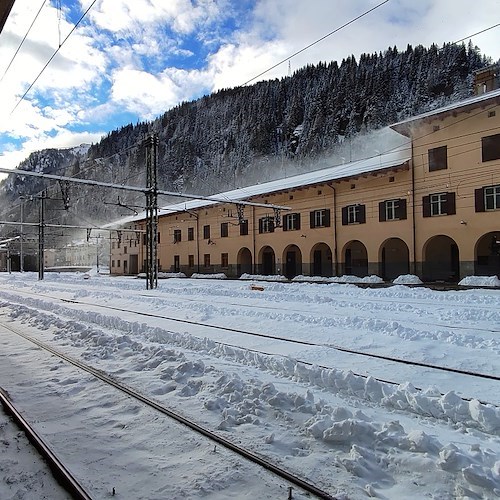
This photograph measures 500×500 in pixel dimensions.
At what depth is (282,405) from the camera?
5363mm

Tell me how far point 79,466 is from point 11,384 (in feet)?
11.2

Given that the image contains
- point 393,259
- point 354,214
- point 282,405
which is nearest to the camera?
point 282,405

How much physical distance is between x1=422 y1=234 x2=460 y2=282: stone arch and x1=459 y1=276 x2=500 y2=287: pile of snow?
3694mm

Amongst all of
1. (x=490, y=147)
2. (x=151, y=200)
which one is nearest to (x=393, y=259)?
(x=490, y=147)

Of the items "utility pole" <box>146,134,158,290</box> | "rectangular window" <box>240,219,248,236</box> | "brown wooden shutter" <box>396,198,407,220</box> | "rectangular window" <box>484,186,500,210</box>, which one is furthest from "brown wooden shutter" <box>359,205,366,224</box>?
"utility pole" <box>146,134,158,290</box>

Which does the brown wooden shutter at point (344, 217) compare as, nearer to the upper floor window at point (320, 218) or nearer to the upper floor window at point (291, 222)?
the upper floor window at point (320, 218)

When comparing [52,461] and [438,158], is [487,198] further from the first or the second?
[52,461]

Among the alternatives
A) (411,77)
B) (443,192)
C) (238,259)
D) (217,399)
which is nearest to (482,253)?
(443,192)

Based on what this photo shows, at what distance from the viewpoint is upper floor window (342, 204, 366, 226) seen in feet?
101

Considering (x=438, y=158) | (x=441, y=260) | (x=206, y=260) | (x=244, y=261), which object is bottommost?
(x=441, y=260)

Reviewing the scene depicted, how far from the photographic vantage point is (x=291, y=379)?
21.9ft

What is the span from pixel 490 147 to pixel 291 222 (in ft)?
53.1

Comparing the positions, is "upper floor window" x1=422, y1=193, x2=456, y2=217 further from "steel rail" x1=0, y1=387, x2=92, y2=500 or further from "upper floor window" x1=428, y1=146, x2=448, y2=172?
"steel rail" x1=0, y1=387, x2=92, y2=500

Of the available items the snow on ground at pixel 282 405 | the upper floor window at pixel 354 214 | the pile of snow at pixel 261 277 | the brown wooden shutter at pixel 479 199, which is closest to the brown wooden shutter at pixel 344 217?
the upper floor window at pixel 354 214
